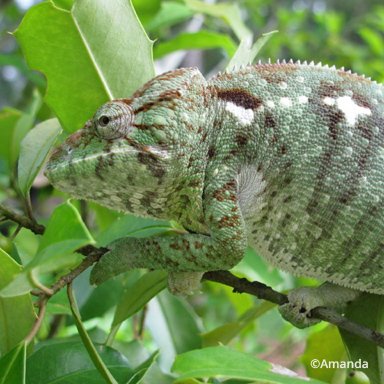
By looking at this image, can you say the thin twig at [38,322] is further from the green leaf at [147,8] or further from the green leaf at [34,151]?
the green leaf at [147,8]

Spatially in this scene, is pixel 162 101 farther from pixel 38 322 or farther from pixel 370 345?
pixel 370 345

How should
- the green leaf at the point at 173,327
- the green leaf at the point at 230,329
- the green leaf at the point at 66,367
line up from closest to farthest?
the green leaf at the point at 66,367
the green leaf at the point at 230,329
the green leaf at the point at 173,327

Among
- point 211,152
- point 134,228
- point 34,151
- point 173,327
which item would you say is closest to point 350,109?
point 211,152

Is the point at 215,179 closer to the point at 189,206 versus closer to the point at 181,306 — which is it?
the point at 189,206

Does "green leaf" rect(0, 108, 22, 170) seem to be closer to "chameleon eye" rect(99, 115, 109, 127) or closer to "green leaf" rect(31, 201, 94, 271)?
"chameleon eye" rect(99, 115, 109, 127)

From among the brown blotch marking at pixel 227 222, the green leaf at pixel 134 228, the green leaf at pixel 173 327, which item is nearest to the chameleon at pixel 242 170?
the brown blotch marking at pixel 227 222

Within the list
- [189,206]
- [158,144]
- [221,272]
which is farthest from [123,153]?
[221,272]
